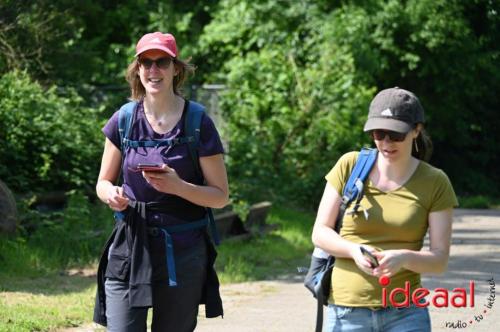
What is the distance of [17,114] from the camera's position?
1211 centimetres

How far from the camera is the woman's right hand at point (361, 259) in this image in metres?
3.98

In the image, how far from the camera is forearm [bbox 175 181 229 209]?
4.59 metres

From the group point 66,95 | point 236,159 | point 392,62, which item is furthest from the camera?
point 392,62

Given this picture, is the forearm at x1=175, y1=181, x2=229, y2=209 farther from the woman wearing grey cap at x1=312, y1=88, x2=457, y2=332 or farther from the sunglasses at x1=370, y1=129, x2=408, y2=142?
the sunglasses at x1=370, y1=129, x2=408, y2=142

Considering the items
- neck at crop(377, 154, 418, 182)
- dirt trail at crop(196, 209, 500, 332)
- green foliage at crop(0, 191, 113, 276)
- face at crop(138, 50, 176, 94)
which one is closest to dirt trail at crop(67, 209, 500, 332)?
dirt trail at crop(196, 209, 500, 332)

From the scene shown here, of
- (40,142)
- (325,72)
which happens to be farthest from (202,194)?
(325,72)

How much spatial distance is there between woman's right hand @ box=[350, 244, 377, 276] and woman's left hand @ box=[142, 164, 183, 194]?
0.91m

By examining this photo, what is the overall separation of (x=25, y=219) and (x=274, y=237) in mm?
3604

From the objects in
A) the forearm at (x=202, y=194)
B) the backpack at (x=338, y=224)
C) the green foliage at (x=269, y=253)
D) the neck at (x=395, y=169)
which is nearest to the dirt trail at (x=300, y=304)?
the green foliage at (x=269, y=253)

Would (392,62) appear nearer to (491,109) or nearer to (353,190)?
(491,109)

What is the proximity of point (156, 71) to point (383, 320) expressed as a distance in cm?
159

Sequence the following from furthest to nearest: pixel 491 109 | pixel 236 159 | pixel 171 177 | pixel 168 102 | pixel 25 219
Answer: pixel 491 109 < pixel 236 159 < pixel 25 219 < pixel 168 102 < pixel 171 177

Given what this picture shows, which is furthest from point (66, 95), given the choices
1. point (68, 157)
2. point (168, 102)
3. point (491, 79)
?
point (491, 79)

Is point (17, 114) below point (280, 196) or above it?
above
